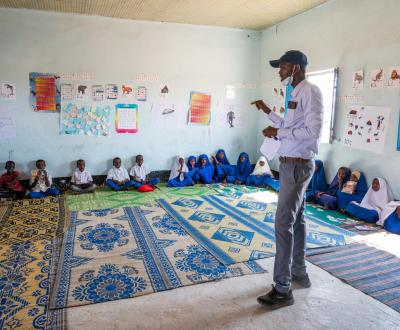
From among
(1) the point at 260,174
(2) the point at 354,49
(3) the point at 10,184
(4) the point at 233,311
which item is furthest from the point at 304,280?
(3) the point at 10,184

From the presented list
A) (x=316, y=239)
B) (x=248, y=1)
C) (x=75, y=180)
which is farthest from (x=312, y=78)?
(x=75, y=180)

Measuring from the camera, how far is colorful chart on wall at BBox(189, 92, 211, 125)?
6.72m


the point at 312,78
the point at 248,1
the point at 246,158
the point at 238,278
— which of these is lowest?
the point at 238,278

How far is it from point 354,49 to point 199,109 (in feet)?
9.82

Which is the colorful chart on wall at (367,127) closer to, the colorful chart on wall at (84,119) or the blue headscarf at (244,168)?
the blue headscarf at (244,168)

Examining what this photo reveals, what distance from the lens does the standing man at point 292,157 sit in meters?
2.38

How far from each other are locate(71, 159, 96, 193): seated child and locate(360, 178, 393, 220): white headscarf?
4337 mm

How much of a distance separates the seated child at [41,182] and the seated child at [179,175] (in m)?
2.01

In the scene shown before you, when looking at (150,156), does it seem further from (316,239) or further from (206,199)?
(316,239)

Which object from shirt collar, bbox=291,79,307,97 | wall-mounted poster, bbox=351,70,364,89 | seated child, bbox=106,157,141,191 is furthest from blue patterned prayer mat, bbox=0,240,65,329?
wall-mounted poster, bbox=351,70,364,89

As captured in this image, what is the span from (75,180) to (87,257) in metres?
3.04

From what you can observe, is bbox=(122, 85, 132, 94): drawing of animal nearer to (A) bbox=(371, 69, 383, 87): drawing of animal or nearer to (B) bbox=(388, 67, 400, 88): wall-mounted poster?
(A) bbox=(371, 69, 383, 87): drawing of animal

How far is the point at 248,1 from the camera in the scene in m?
5.18

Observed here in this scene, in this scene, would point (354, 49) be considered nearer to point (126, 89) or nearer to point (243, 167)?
point (243, 167)
